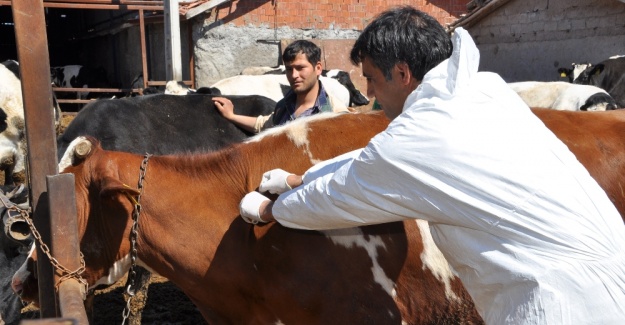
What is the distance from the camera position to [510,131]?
180cm

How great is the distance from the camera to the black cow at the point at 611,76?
10797mm

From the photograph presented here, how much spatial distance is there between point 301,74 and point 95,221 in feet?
7.04

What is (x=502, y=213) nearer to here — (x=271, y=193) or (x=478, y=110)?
(x=478, y=110)

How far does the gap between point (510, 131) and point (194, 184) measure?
1410 mm

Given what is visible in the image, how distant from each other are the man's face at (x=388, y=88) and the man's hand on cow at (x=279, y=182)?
0.44 metres

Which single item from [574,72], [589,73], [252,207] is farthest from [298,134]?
[574,72]

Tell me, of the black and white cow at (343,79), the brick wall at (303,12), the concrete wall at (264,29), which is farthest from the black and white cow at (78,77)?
the black and white cow at (343,79)

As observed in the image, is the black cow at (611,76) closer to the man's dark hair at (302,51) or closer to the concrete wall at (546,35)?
the concrete wall at (546,35)

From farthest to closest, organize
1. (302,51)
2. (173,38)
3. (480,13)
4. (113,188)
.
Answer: (480,13)
(173,38)
(302,51)
(113,188)

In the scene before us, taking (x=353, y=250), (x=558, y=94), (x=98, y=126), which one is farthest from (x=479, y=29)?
(x=353, y=250)

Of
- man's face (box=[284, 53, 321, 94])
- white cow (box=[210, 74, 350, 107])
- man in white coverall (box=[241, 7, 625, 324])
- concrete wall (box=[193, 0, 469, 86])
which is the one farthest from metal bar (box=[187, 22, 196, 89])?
man in white coverall (box=[241, 7, 625, 324])

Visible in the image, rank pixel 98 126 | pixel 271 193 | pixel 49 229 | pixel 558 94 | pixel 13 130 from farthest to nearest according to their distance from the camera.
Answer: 1. pixel 13 130
2. pixel 558 94
3. pixel 98 126
4. pixel 271 193
5. pixel 49 229

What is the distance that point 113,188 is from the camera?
8.34 feet

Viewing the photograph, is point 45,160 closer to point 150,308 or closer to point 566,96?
point 150,308
